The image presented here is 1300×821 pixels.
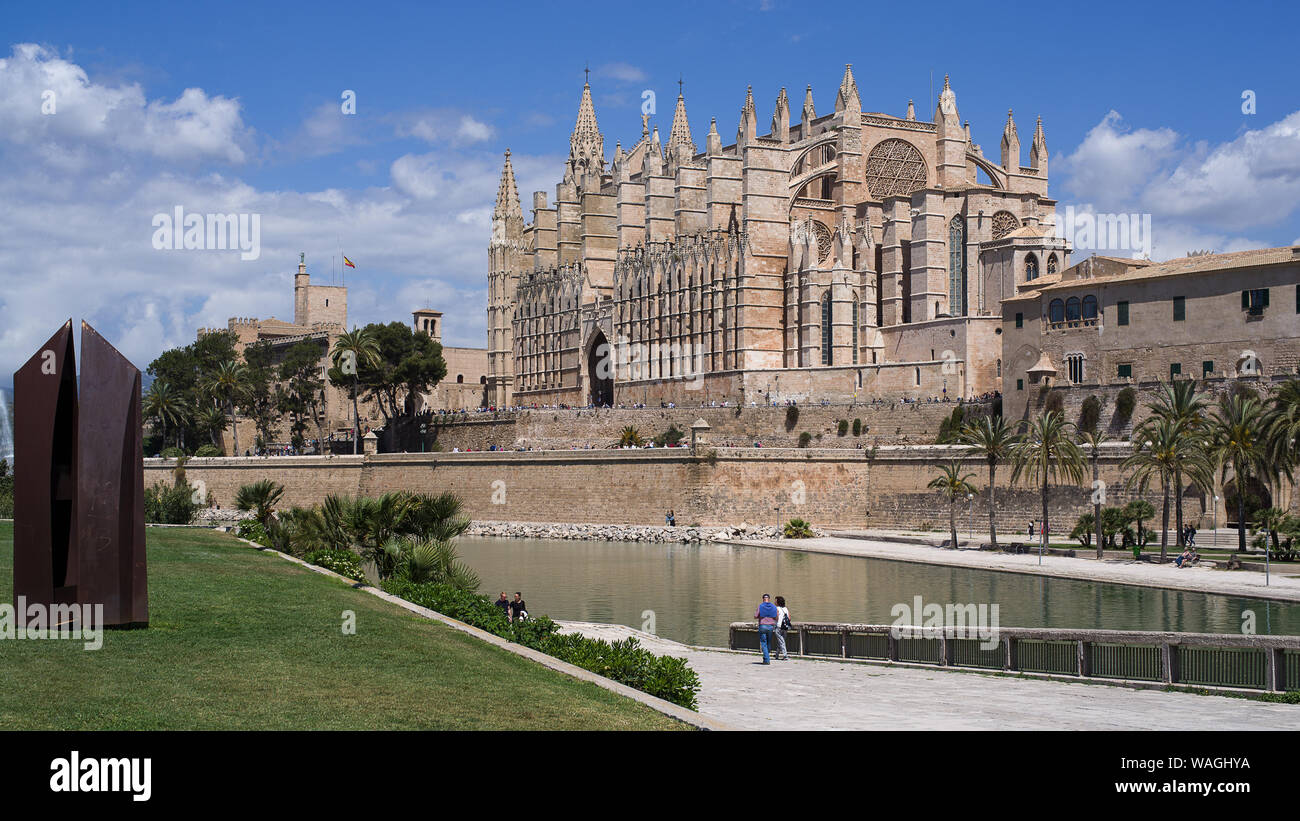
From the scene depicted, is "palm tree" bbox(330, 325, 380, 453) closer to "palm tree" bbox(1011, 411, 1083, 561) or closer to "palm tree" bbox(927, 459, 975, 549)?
"palm tree" bbox(927, 459, 975, 549)

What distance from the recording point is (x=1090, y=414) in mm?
43125

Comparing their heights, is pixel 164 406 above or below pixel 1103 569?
above

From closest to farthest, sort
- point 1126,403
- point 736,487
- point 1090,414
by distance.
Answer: point 1126,403 → point 1090,414 → point 736,487

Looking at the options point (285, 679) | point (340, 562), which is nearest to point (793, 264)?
point (340, 562)

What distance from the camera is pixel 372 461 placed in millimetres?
61906

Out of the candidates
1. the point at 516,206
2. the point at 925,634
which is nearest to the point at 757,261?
the point at 516,206

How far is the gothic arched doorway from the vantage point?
2975 inches

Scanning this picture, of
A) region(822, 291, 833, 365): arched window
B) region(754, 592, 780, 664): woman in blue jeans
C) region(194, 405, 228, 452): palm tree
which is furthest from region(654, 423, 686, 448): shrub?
region(754, 592, 780, 664): woman in blue jeans

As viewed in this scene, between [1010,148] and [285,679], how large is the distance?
57.6 m

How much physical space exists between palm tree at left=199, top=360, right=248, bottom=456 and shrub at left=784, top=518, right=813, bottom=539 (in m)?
32.9

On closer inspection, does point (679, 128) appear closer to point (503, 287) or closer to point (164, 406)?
A: point (503, 287)

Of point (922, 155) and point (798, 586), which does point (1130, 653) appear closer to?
point (798, 586)
